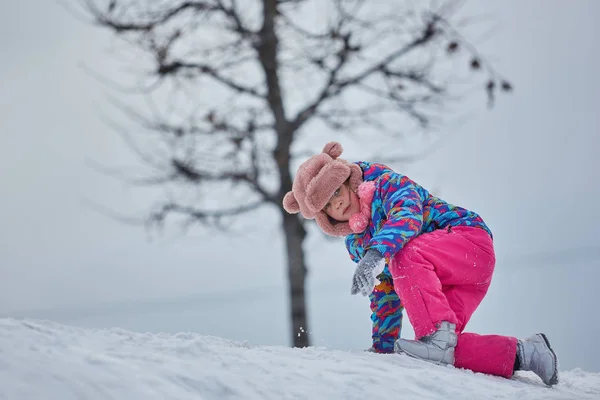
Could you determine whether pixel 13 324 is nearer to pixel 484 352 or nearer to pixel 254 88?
pixel 484 352

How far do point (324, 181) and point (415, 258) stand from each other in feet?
1.74

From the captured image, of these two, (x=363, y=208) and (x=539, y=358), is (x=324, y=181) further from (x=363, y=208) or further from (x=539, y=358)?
(x=539, y=358)

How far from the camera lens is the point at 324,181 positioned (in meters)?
2.76

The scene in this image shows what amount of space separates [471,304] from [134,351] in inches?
61.4

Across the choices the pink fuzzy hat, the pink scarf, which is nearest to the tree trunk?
the pink fuzzy hat

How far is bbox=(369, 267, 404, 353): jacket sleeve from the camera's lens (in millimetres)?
2979

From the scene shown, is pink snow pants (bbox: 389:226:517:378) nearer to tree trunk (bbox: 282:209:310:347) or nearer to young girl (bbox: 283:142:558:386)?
young girl (bbox: 283:142:558:386)

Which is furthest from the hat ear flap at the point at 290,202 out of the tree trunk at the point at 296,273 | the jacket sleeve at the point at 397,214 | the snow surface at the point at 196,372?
the tree trunk at the point at 296,273

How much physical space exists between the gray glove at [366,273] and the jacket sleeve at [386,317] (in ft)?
1.72

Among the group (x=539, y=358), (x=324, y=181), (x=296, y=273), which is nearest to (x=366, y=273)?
(x=324, y=181)

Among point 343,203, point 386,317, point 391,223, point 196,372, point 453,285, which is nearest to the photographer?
point 196,372

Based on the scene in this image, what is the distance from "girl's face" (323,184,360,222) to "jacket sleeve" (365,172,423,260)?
16cm

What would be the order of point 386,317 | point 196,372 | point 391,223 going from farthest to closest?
point 386,317, point 391,223, point 196,372

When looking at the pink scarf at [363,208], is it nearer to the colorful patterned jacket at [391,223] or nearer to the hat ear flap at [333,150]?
the colorful patterned jacket at [391,223]
